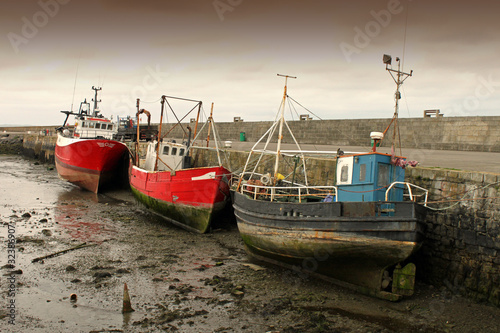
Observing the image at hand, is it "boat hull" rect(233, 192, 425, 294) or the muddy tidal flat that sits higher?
"boat hull" rect(233, 192, 425, 294)

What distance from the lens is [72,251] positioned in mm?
10016

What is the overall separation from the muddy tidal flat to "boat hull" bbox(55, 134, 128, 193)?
27.1ft

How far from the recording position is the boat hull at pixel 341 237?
7.30 metres

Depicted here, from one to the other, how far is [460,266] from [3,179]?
2525 centimetres

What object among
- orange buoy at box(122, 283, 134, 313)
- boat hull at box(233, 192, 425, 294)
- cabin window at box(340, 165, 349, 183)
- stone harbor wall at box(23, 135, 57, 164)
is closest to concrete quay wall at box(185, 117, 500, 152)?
cabin window at box(340, 165, 349, 183)

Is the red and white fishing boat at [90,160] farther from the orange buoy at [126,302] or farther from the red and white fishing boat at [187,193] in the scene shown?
the orange buoy at [126,302]

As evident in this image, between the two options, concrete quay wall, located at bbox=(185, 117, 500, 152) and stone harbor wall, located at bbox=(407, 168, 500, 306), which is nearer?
stone harbor wall, located at bbox=(407, 168, 500, 306)

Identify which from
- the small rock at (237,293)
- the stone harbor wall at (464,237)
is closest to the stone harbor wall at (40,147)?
the small rock at (237,293)

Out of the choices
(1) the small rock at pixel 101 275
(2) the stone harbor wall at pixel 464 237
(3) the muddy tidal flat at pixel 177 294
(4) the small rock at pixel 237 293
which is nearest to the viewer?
(3) the muddy tidal flat at pixel 177 294

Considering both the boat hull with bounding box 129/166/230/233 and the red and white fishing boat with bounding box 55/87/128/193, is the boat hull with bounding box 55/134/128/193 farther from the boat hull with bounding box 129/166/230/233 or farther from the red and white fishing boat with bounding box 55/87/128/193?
the boat hull with bounding box 129/166/230/233

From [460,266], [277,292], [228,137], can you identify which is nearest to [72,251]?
[277,292]

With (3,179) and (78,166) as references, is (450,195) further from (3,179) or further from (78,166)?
(3,179)

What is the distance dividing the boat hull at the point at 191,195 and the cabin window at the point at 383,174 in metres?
5.40

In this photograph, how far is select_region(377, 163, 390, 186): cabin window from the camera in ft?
27.2
